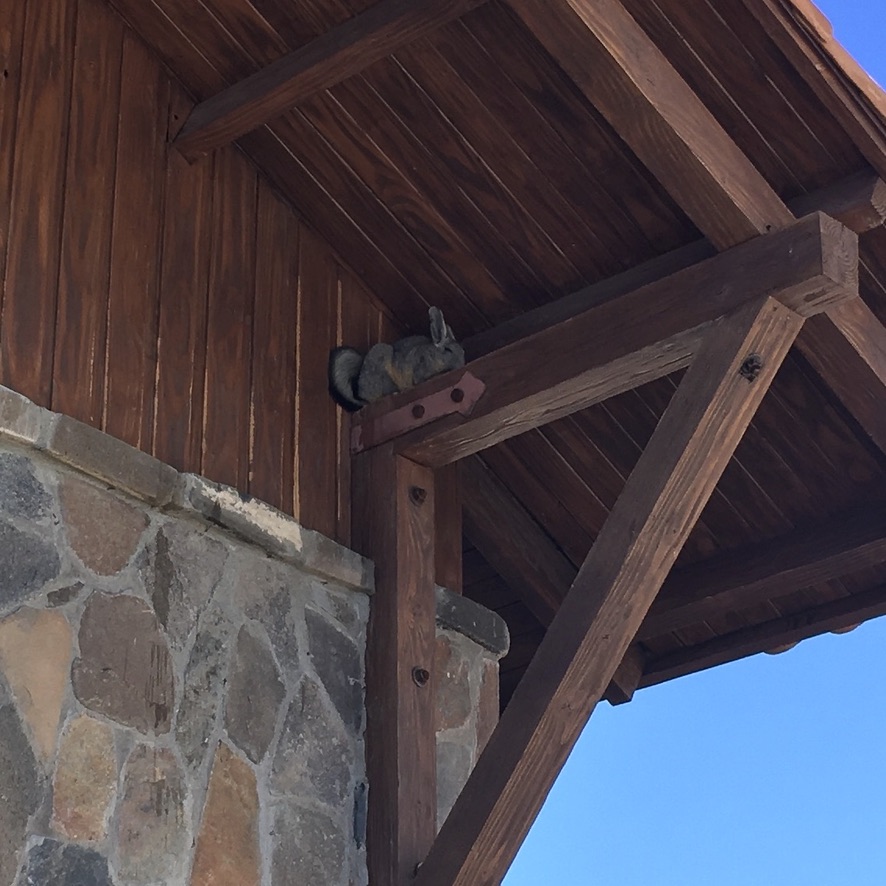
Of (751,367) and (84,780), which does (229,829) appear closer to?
(84,780)

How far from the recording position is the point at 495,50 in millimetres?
4020

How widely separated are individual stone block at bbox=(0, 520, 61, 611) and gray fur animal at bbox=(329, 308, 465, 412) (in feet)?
3.98

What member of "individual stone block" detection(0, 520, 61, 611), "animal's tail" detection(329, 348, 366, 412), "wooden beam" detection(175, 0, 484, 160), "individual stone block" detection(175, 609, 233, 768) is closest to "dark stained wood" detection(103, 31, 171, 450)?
"wooden beam" detection(175, 0, 484, 160)

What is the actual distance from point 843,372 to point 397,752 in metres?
1.53

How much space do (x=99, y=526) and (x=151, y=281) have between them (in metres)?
0.71

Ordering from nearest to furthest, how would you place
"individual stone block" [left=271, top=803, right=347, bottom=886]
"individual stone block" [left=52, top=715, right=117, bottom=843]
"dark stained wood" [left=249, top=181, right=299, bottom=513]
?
"individual stone block" [left=52, top=715, right=117, bottom=843] < "individual stone block" [left=271, top=803, right=347, bottom=886] < "dark stained wood" [left=249, top=181, right=299, bottom=513]

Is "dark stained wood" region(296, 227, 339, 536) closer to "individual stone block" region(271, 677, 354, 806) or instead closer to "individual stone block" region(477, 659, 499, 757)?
"individual stone block" region(271, 677, 354, 806)

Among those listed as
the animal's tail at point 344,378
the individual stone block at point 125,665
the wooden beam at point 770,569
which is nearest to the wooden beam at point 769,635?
the wooden beam at point 770,569

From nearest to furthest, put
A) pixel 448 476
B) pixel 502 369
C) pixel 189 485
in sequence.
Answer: pixel 189 485
pixel 502 369
pixel 448 476

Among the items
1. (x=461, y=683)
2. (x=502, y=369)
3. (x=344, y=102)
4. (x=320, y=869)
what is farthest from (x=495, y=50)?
(x=320, y=869)

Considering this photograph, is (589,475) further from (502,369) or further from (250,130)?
(250,130)

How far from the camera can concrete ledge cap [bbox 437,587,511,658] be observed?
4484 millimetres

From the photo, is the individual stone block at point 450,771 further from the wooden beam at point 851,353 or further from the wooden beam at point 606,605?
the wooden beam at point 851,353

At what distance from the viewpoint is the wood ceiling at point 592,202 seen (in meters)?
3.78
